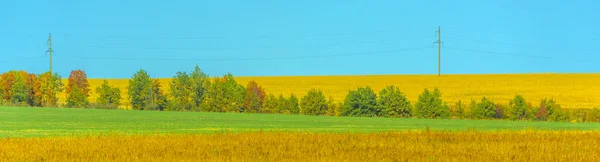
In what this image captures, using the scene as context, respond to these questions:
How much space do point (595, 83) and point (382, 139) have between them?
101286 mm

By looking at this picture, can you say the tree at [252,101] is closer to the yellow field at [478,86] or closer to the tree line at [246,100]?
the tree line at [246,100]

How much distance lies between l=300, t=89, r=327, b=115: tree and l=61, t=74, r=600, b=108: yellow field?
54.4ft

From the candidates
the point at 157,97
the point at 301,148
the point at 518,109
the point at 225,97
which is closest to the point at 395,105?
the point at 518,109

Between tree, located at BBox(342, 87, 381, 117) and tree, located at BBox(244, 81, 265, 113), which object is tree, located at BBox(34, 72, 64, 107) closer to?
tree, located at BBox(244, 81, 265, 113)

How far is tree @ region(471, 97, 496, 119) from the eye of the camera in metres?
83.2

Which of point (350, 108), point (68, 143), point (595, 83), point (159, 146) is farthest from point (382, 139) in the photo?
point (595, 83)

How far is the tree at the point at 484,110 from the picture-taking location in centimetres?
8319

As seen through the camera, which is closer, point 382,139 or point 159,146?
point 159,146

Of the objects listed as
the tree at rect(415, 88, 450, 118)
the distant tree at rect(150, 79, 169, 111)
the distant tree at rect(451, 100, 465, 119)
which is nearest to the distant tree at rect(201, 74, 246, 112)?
the distant tree at rect(150, 79, 169, 111)

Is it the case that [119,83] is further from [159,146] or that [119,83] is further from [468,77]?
[159,146]

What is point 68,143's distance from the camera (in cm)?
2644

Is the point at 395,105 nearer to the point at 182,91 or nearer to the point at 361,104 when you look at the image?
the point at 361,104

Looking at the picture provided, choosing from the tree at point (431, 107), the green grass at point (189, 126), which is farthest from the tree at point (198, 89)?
the green grass at point (189, 126)

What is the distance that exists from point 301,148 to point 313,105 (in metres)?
67.4
